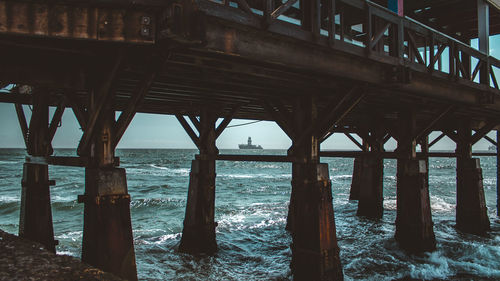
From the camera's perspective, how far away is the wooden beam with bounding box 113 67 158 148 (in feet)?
13.1

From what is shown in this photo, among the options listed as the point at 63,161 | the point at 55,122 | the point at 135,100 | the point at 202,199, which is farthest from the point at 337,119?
the point at 55,122

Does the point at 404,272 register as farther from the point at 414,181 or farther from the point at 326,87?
the point at 326,87

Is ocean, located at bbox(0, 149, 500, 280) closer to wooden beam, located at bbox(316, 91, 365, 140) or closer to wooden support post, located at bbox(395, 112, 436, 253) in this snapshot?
wooden support post, located at bbox(395, 112, 436, 253)

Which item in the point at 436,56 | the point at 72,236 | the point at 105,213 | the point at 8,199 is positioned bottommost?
the point at 72,236

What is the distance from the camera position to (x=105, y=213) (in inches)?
170

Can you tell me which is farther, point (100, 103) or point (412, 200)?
point (412, 200)

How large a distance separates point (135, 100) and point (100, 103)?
405mm

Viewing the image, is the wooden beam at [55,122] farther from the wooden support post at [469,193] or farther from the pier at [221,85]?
the wooden support post at [469,193]

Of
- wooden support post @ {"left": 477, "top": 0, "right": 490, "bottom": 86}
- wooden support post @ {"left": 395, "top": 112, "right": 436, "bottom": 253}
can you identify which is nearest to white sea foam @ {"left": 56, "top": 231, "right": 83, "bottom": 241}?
wooden support post @ {"left": 395, "top": 112, "right": 436, "bottom": 253}

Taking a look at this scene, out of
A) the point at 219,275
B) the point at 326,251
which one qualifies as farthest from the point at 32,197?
the point at 326,251

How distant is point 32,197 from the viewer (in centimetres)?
674

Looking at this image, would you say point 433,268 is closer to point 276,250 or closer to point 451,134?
point 276,250

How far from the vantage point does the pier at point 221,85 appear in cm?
356

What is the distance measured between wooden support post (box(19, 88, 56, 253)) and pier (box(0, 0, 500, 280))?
0.08 ft
